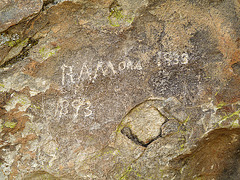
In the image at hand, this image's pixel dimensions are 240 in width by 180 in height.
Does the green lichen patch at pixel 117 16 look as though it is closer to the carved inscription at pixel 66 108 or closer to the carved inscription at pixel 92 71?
the carved inscription at pixel 92 71

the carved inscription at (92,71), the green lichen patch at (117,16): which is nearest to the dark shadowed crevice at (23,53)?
the carved inscription at (92,71)

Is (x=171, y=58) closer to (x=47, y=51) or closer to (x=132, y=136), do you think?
(x=132, y=136)

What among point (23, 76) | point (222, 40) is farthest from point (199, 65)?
point (23, 76)

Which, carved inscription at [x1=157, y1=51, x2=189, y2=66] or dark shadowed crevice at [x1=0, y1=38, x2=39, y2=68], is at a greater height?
dark shadowed crevice at [x1=0, y1=38, x2=39, y2=68]

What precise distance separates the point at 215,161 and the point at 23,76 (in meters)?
1.57

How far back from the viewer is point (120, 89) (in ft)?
6.03

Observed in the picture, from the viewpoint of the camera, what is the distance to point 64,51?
5.93ft

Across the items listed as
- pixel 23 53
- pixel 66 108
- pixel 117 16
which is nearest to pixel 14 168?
pixel 66 108

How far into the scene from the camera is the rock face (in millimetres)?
1778

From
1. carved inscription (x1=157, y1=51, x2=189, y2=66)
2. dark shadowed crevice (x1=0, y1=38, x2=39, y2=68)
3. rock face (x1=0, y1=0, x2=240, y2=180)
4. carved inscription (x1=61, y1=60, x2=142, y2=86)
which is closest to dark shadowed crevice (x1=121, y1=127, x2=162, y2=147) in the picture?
rock face (x1=0, y1=0, x2=240, y2=180)

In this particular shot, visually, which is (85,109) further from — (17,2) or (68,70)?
(17,2)

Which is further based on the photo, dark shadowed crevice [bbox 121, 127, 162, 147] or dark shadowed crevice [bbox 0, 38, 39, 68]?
dark shadowed crevice [bbox 121, 127, 162, 147]

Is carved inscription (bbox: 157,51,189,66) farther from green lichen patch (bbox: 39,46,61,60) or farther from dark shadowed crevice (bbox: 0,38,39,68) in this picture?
dark shadowed crevice (bbox: 0,38,39,68)

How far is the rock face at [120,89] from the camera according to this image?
5.83 ft
